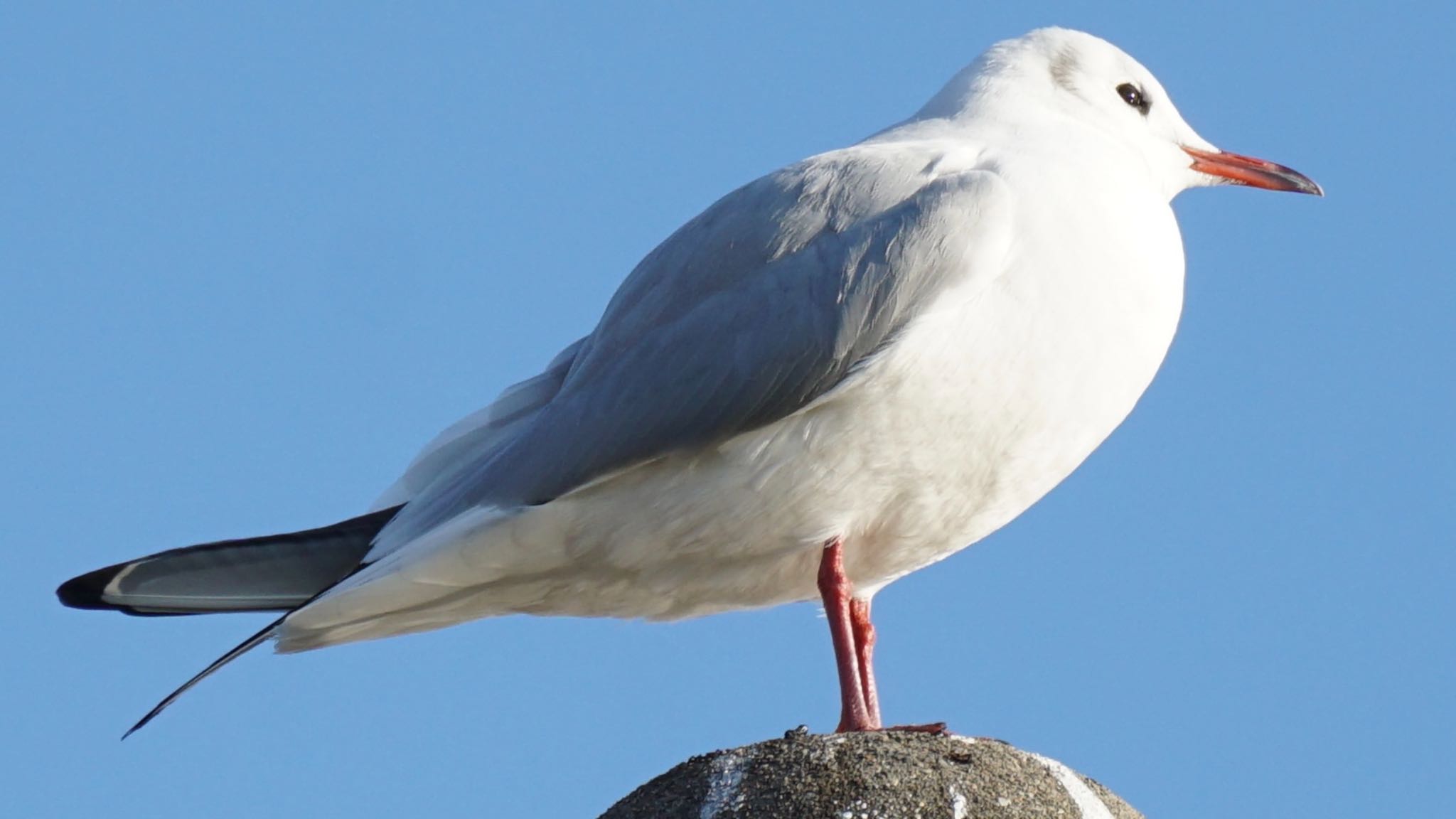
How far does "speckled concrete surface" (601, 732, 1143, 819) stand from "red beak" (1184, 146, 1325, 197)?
331cm

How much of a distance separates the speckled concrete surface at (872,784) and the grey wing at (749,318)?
133 cm

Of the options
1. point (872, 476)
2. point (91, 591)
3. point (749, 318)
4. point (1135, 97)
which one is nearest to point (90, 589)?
point (91, 591)

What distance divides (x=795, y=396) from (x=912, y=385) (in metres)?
0.37

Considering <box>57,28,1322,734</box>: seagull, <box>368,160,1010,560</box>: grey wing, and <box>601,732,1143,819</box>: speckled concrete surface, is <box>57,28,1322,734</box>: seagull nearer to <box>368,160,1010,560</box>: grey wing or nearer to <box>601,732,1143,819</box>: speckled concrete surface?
<box>368,160,1010,560</box>: grey wing

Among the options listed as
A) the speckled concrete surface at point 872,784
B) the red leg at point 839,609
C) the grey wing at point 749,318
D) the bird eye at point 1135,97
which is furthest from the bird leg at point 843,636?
the bird eye at point 1135,97

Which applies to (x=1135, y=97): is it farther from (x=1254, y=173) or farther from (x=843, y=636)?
(x=843, y=636)

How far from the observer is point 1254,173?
820 centimetres

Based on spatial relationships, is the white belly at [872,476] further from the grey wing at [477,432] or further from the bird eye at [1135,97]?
the bird eye at [1135,97]

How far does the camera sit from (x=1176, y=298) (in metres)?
6.95

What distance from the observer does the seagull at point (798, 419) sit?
20.9 ft

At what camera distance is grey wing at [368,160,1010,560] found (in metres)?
6.37

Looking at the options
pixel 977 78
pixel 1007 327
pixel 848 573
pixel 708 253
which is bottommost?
pixel 848 573

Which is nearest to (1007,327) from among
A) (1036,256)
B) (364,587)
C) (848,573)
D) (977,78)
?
(1036,256)

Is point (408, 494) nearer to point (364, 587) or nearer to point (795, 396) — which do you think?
point (364, 587)
